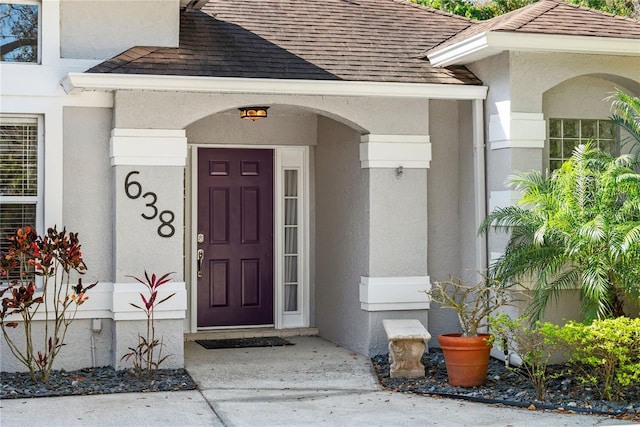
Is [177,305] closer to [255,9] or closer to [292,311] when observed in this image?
[292,311]

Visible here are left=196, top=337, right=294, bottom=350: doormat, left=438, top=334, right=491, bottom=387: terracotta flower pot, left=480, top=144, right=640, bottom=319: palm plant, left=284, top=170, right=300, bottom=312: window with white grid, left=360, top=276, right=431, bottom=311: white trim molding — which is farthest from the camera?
left=284, top=170, right=300, bottom=312: window with white grid

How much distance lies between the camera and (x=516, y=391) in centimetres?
824

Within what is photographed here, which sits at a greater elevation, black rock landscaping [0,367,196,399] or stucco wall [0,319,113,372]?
stucco wall [0,319,113,372]

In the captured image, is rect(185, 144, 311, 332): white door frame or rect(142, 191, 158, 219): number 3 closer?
rect(142, 191, 158, 219): number 3

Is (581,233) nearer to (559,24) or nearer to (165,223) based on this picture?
(559,24)

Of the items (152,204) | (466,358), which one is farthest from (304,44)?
(466,358)

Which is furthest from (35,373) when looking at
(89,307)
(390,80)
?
(390,80)

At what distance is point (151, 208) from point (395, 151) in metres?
2.61

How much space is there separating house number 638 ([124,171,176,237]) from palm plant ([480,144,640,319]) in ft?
10.3

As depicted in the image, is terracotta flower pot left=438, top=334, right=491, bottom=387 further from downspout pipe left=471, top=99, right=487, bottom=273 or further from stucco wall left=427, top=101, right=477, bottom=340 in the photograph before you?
stucco wall left=427, top=101, right=477, bottom=340

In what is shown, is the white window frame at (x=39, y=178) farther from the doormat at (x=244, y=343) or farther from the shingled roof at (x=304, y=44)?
the doormat at (x=244, y=343)

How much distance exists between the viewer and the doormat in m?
10.7

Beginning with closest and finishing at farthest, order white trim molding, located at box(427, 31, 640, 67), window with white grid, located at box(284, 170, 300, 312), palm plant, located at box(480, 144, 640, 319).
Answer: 1. palm plant, located at box(480, 144, 640, 319)
2. white trim molding, located at box(427, 31, 640, 67)
3. window with white grid, located at box(284, 170, 300, 312)

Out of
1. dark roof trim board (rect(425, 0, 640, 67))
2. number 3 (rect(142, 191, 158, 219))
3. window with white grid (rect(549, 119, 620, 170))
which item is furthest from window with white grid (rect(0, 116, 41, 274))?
window with white grid (rect(549, 119, 620, 170))
